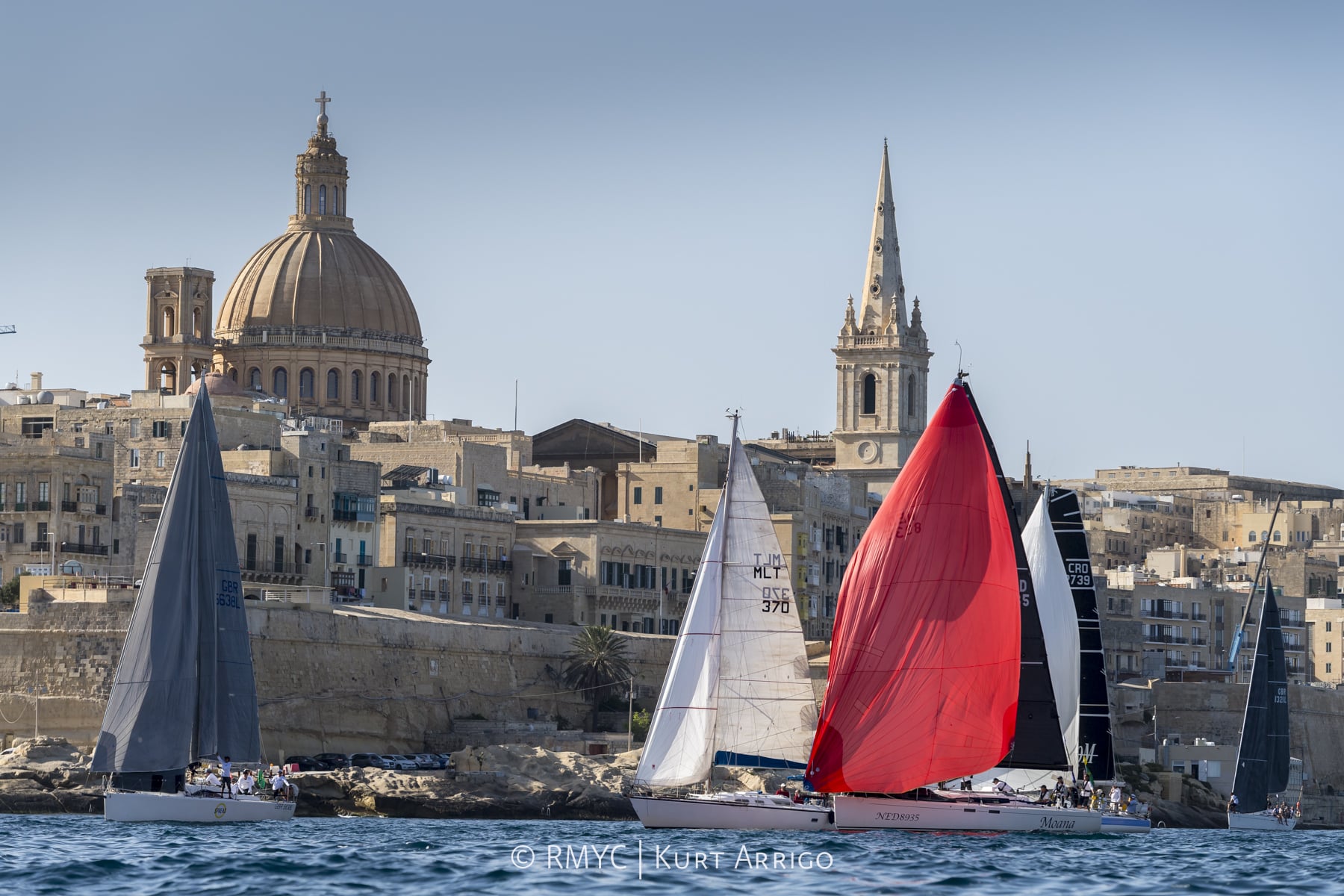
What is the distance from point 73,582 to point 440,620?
9691mm

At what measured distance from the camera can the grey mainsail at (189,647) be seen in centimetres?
4956

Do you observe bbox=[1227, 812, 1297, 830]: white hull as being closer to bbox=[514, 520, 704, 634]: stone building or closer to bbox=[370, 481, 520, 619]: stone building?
bbox=[514, 520, 704, 634]: stone building

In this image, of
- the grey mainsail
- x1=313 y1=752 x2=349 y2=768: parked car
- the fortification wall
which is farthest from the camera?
the fortification wall

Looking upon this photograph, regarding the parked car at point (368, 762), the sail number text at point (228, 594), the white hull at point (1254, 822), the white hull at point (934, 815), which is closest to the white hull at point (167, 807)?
the sail number text at point (228, 594)

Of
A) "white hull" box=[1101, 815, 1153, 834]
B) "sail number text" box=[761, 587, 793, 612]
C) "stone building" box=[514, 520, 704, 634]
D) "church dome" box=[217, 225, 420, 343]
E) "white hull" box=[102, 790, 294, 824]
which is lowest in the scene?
"white hull" box=[1101, 815, 1153, 834]

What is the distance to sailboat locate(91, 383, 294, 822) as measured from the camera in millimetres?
49344

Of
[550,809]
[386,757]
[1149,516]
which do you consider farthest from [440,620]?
[1149,516]

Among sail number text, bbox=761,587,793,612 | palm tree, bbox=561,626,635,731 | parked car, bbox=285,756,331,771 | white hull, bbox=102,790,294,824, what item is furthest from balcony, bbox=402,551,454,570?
sail number text, bbox=761,587,793,612

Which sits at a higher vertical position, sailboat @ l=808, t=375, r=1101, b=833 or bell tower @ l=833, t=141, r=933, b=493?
bell tower @ l=833, t=141, r=933, b=493

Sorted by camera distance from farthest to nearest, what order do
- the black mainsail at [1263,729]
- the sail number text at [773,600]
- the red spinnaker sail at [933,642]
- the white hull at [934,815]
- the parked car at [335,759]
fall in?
the black mainsail at [1263,729] → the parked car at [335,759] → the sail number text at [773,600] → the white hull at [934,815] → the red spinnaker sail at [933,642]

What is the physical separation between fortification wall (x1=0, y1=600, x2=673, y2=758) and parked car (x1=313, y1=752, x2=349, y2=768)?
334 millimetres

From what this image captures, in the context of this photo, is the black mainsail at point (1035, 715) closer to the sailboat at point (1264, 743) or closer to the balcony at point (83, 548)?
the sailboat at point (1264, 743)

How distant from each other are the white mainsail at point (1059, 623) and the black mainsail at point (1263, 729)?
1292 cm

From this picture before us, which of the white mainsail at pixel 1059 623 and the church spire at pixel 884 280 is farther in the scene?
the church spire at pixel 884 280
